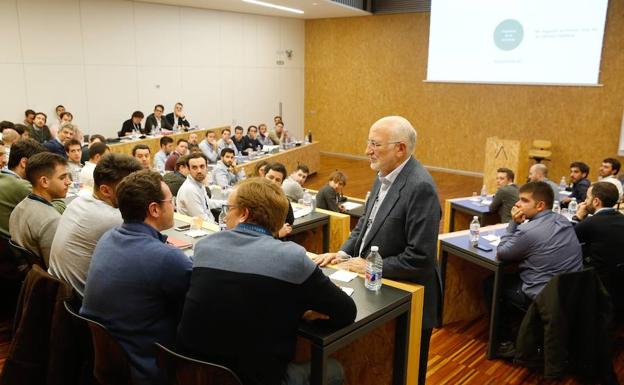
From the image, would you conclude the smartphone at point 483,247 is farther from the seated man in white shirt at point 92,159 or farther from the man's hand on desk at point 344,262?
the seated man in white shirt at point 92,159

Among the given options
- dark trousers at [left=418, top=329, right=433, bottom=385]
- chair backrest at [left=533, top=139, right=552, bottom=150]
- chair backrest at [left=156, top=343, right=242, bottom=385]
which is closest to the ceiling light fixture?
chair backrest at [left=533, top=139, right=552, bottom=150]

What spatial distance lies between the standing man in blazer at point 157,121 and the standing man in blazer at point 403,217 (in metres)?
8.33

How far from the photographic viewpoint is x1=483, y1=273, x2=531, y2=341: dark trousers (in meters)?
3.58

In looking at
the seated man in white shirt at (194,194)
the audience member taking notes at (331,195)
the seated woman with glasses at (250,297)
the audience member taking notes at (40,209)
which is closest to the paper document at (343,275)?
the seated woman with glasses at (250,297)

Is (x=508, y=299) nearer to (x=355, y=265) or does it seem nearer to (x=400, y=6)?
(x=355, y=265)

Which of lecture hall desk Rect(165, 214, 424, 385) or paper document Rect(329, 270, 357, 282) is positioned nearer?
lecture hall desk Rect(165, 214, 424, 385)

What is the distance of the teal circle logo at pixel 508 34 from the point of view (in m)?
9.66

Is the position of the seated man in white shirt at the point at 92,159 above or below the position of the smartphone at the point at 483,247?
above

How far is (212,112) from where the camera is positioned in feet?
40.0

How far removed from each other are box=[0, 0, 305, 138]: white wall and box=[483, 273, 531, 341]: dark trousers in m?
8.57

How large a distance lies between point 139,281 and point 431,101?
1094 cm

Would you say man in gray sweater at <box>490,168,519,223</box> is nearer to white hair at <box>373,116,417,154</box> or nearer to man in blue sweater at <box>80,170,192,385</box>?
white hair at <box>373,116,417,154</box>

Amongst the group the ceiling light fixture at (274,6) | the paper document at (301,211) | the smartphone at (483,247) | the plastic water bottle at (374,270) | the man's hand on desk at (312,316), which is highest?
the ceiling light fixture at (274,6)

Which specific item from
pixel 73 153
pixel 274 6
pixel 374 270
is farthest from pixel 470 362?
pixel 274 6
